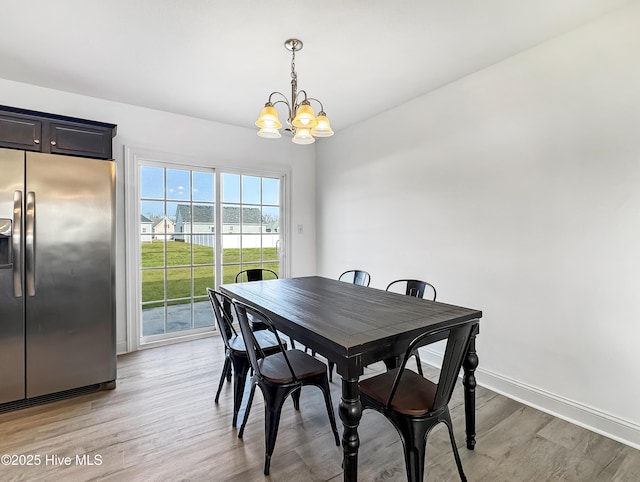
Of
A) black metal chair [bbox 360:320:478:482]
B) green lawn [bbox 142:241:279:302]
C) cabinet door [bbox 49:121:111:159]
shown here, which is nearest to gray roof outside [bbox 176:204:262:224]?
green lawn [bbox 142:241:279:302]

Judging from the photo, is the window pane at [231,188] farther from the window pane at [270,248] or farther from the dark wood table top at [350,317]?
the dark wood table top at [350,317]

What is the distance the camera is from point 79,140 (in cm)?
262

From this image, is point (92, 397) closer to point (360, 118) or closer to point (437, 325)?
point (437, 325)

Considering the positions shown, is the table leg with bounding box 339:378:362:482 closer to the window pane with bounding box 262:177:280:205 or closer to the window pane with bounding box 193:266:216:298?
the window pane with bounding box 193:266:216:298

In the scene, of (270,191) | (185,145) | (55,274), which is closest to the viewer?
(55,274)

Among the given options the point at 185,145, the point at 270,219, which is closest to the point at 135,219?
the point at 185,145

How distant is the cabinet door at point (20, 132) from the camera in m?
2.36

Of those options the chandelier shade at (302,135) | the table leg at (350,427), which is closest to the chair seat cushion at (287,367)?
the table leg at (350,427)

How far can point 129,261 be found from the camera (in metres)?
3.41

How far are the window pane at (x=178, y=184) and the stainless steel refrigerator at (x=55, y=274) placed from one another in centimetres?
110

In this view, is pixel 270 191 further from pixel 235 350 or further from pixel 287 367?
pixel 287 367

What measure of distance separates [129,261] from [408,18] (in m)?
3.31

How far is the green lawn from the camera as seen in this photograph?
3.62 meters

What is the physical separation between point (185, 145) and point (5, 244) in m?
1.94
